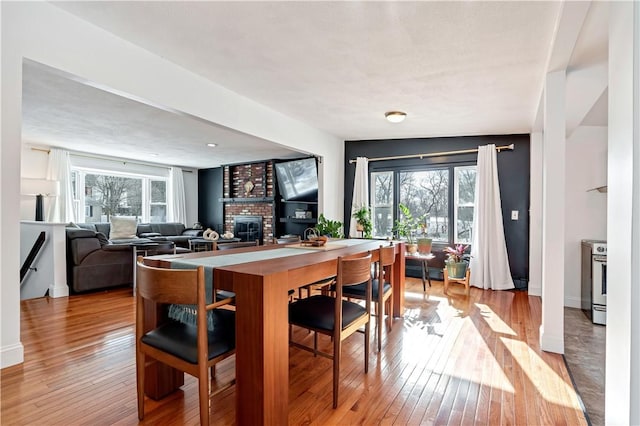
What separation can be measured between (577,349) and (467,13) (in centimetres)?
263

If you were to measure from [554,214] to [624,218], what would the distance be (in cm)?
165

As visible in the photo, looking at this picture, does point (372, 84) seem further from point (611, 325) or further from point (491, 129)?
point (611, 325)

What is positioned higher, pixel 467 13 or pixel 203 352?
pixel 467 13

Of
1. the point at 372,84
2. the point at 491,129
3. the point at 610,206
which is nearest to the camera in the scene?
the point at 610,206

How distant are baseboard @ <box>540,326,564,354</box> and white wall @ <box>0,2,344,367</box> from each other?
349 cm

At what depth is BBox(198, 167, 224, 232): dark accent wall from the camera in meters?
8.25

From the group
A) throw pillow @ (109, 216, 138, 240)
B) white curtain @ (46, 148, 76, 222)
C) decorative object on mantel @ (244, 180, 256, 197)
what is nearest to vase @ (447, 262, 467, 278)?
decorative object on mantel @ (244, 180, 256, 197)

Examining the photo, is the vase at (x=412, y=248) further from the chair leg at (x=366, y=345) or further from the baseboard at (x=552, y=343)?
the chair leg at (x=366, y=345)

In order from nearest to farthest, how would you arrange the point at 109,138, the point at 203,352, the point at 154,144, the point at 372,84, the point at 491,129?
the point at 203,352
the point at 372,84
the point at 491,129
the point at 109,138
the point at 154,144

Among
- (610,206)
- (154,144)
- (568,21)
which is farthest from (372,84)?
(154,144)

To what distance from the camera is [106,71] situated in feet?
7.67

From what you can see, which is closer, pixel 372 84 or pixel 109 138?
pixel 372 84

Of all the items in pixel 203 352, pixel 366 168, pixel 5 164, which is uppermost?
pixel 366 168

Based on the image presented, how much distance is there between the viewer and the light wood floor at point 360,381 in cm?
166
